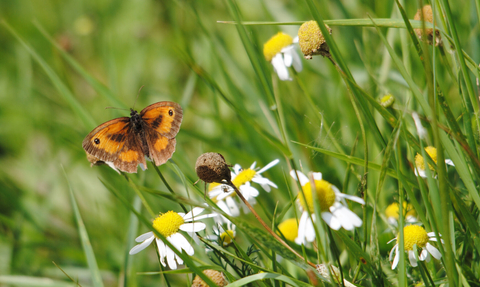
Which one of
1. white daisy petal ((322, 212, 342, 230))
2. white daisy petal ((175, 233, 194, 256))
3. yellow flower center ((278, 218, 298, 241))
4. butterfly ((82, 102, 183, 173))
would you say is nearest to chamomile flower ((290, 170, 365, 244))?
white daisy petal ((322, 212, 342, 230))

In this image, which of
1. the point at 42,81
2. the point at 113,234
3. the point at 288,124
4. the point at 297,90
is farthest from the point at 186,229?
the point at 42,81

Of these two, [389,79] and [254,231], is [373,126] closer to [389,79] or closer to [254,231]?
[254,231]

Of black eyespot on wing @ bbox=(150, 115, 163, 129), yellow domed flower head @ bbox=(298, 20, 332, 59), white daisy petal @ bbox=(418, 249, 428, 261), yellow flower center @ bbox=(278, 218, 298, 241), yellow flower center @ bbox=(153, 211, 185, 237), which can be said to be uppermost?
black eyespot on wing @ bbox=(150, 115, 163, 129)

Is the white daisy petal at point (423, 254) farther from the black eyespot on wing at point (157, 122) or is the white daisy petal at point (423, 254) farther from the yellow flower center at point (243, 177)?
the black eyespot on wing at point (157, 122)

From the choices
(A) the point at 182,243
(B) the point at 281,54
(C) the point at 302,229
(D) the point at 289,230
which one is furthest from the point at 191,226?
(B) the point at 281,54

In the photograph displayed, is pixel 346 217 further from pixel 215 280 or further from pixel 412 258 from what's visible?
pixel 215 280

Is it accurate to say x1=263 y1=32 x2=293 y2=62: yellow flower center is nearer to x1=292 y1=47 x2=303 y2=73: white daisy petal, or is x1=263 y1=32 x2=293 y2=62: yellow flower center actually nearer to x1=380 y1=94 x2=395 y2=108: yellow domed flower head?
x1=292 y1=47 x2=303 y2=73: white daisy petal
